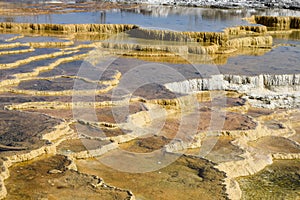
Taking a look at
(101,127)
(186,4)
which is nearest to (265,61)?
(101,127)

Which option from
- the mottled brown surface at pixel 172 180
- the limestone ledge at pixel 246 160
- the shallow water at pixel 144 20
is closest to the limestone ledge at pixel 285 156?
the limestone ledge at pixel 246 160

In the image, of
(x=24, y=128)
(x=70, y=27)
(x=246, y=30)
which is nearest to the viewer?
(x=24, y=128)

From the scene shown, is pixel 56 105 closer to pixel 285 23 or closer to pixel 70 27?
pixel 70 27

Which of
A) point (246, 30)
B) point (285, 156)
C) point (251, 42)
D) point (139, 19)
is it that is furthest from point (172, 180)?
point (139, 19)

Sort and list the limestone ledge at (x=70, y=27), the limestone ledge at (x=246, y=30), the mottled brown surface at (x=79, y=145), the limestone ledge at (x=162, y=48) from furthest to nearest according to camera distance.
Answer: the limestone ledge at (x=246, y=30)
the limestone ledge at (x=70, y=27)
the limestone ledge at (x=162, y=48)
the mottled brown surface at (x=79, y=145)

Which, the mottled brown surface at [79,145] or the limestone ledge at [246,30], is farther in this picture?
the limestone ledge at [246,30]

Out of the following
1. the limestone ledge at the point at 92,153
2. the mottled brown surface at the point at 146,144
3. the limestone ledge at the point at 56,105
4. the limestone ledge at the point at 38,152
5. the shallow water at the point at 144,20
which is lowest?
the mottled brown surface at the point at 146,144

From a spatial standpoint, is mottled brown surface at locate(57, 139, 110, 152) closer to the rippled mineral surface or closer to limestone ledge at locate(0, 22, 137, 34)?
the rippled mineral surface

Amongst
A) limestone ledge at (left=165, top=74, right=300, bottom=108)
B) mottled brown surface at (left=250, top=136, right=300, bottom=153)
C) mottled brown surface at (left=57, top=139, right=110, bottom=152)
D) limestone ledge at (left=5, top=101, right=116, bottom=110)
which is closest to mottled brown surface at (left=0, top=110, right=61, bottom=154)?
mottled brown surface at (left=57, top=139, right=110, bottom=152)

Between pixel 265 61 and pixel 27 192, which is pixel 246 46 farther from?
pixel 27 192

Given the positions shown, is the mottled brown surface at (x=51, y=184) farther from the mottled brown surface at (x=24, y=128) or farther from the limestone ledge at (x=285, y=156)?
the limestone ledge at (x=285, y=156)
